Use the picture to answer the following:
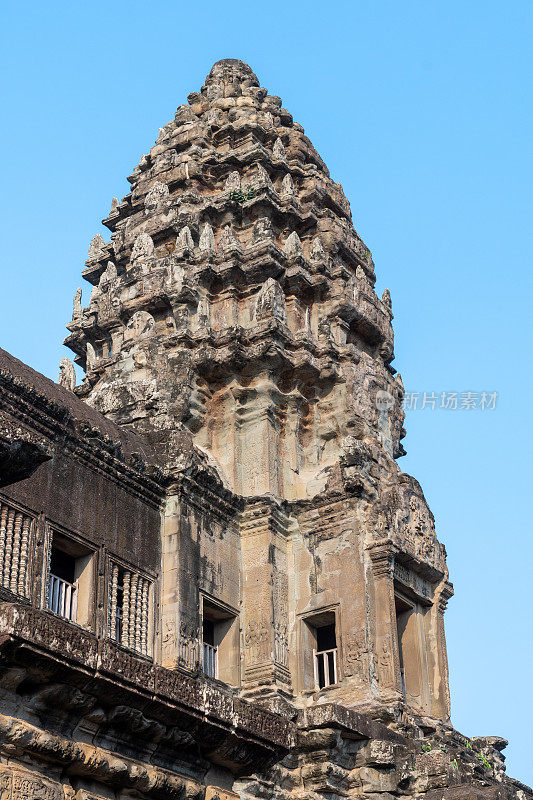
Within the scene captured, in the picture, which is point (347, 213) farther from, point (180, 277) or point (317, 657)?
point (317, 657)

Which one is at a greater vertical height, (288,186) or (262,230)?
(288,186)

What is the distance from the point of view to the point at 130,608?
20.0 metres

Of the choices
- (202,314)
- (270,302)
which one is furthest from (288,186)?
(202,314)

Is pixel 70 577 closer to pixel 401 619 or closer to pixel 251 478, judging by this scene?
pixel 251 478

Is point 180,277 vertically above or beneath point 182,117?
beneath

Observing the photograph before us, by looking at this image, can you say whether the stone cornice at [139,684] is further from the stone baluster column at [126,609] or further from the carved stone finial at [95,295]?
the carved stone finial at [95,295]

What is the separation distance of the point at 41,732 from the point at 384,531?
14965mm

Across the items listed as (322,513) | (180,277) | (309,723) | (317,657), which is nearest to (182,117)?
(180,277)

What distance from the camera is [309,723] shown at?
19938mm

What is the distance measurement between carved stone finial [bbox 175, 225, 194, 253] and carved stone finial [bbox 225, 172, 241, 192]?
160 cm

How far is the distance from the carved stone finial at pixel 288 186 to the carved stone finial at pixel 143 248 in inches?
137

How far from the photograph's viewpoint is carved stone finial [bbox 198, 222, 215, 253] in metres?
26.4

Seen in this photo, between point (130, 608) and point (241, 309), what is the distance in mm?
8547

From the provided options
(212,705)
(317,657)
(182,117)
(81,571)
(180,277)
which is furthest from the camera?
(182,117)
